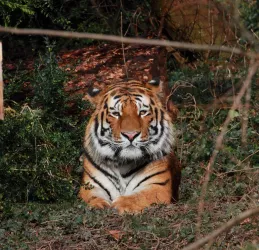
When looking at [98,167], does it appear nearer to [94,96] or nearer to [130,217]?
[94,96]

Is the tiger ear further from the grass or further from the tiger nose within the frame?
the tiger nose

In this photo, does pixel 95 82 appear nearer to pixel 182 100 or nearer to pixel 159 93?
pixel 182 100

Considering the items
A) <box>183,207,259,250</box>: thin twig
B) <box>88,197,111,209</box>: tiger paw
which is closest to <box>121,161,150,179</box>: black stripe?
<box>88,197,111,209</box>: tiger paw

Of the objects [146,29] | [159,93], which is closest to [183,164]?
[159,93]

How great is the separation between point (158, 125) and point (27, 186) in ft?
4.30

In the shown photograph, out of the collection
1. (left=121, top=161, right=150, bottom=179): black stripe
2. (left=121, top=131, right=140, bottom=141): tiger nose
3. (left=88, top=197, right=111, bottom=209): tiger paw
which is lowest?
(left=88, top=197, right=111, bottom=209): tiger paw

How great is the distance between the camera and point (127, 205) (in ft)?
23.6

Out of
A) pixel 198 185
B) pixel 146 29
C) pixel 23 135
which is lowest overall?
pixel 198 185

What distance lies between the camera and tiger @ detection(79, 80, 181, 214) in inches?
296

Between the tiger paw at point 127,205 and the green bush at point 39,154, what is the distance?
1.92ft

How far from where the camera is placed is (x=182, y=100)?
1048cm

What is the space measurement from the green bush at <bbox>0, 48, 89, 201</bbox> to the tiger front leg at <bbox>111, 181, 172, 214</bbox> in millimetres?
628

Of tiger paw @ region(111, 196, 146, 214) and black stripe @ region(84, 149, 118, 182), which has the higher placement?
black stripe @ region(84, 149, 118, 182)

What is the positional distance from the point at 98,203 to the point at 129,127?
0.71 metres
